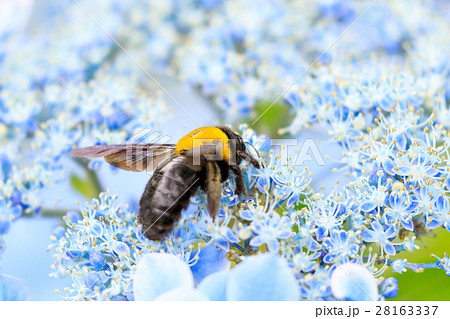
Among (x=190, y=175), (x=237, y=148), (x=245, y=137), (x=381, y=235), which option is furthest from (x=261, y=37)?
(x=381, y=235)

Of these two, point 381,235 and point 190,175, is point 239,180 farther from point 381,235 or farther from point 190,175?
point 381,235

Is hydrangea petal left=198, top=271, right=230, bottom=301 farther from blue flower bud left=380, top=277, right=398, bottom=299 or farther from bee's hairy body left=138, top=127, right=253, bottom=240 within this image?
blue flower bud left=380, top=277, right=398, bottom=299

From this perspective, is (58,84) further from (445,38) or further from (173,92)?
(445,38)

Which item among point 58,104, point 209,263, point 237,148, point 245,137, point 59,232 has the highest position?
point 58,104

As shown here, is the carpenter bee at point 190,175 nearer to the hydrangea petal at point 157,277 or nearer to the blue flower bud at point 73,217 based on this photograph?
the hydrangea petal at point 157,277

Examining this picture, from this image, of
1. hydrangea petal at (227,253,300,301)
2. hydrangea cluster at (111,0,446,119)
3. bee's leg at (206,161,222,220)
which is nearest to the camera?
hydrangea petal at (227,253,300,301)

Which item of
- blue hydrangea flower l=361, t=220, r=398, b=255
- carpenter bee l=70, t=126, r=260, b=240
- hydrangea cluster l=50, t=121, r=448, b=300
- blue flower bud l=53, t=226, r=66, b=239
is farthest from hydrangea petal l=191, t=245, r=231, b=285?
blue flower bud l=53, t=226, r=66, b=239

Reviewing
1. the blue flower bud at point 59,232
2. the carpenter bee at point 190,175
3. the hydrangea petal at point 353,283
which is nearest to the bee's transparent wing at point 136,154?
the carpenter bee at point 190,175
